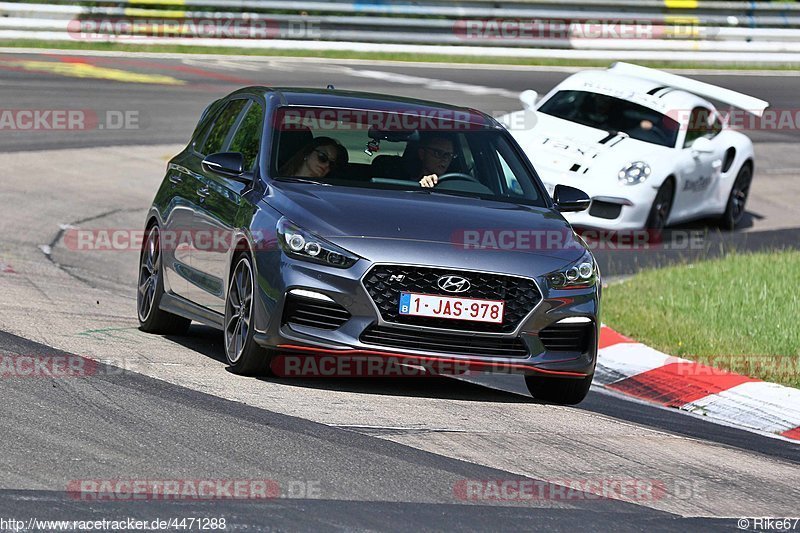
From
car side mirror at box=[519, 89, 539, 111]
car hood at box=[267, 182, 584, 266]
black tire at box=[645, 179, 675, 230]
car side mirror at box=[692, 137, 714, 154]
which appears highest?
car hood at box=[267, 182, 584, 266]

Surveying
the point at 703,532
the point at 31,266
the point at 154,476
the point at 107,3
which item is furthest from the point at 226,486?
the point at 107,3

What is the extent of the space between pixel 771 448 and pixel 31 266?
653 cm

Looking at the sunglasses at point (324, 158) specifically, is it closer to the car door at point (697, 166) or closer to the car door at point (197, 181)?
the car door at point (197, 181)

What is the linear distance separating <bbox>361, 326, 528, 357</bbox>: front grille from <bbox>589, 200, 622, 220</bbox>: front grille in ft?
26.7

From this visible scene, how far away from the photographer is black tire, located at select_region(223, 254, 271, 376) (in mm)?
7969

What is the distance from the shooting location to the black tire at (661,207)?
53.4 feet

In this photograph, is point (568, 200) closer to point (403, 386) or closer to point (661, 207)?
A: point (403, 386)

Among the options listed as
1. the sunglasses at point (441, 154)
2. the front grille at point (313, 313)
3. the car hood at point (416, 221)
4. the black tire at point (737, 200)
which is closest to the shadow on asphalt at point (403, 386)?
the front grille at point (313, 313)

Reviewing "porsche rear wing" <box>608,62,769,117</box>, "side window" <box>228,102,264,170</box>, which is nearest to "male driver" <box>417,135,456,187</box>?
"side window" <box>228,102,264,170</box>

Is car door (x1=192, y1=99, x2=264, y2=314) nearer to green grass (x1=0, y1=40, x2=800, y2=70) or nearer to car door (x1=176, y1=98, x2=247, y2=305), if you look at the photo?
car door (x1=176, y1=98, x2=247, y2=305)

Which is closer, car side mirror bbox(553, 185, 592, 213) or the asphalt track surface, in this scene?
the asphalt track surface

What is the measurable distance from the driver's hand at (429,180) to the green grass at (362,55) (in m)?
19.8

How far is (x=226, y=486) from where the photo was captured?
5723mm

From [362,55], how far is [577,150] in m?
14.1
